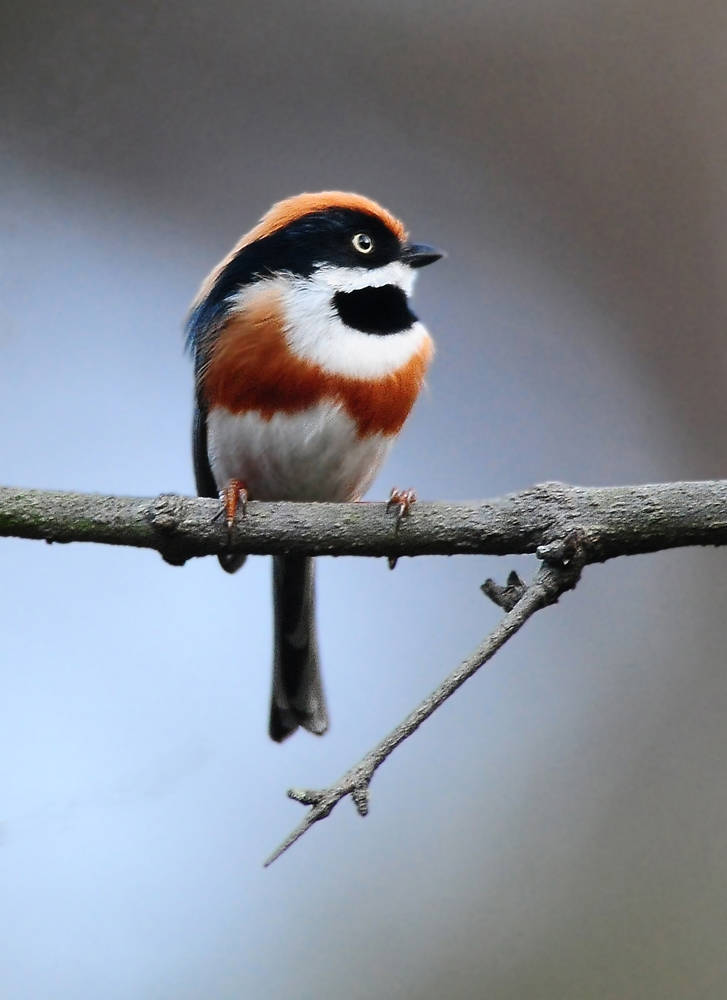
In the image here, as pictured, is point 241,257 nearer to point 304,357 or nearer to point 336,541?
point 304,357

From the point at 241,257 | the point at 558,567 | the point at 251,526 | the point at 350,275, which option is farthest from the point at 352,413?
the point at 558,567

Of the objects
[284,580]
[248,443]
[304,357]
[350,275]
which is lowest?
[284,580]

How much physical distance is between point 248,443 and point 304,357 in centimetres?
37

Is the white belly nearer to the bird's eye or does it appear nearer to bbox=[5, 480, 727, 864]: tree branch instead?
the bird's eye

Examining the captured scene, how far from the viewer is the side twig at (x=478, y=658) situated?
1885 mm

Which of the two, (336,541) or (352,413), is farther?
(352,413)

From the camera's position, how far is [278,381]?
338cm

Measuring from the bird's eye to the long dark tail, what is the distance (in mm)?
1069

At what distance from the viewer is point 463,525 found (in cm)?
245

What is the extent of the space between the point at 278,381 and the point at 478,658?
5.23 feet

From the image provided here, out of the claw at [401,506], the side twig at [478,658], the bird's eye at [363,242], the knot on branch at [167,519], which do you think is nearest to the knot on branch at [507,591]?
the side twig at [478,658]

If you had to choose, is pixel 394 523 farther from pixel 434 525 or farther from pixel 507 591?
pixel 507 591

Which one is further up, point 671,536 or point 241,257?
point 241,257

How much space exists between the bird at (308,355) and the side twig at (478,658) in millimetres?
1267
